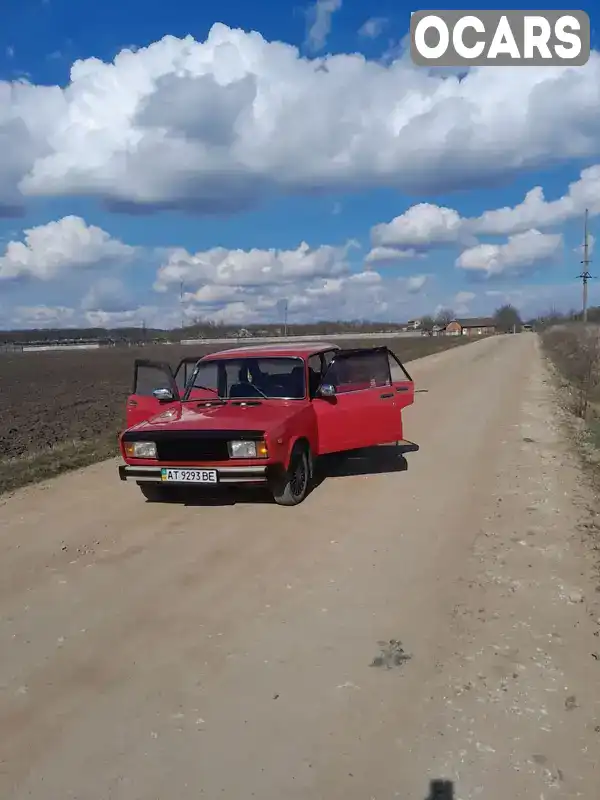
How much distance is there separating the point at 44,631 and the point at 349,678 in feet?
6.13

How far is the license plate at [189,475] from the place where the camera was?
6641 mm

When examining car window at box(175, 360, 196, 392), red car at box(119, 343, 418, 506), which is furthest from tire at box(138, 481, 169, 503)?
car window at box(175, 360, 196, 392)

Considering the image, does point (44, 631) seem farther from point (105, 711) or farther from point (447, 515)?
point (447, 515)

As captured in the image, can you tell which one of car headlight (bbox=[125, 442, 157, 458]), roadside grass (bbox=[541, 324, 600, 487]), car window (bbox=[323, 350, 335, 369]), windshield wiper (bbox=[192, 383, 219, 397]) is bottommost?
roadside grass (bbox=[541, 324, 600, 487])

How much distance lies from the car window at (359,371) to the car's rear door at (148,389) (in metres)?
1.91

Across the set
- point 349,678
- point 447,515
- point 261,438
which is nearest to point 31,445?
point 261,438

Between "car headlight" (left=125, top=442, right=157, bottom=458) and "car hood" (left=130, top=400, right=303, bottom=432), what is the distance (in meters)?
0.16

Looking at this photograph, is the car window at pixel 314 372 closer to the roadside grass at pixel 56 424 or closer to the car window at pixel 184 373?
the car window at pixel 184 373

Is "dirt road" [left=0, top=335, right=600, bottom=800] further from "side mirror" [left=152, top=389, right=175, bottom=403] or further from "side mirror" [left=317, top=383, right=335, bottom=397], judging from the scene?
"side mirror" [left=152, top=389, right=175, bottom=403]

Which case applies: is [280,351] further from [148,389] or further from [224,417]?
[148,389]

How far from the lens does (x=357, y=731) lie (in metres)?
3.14

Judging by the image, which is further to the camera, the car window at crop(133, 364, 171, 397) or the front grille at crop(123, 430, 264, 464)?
the car window at crop(133, 364, 171, 397)

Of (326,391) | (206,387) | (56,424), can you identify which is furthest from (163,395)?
(56,424)

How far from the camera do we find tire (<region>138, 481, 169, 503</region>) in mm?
7480
